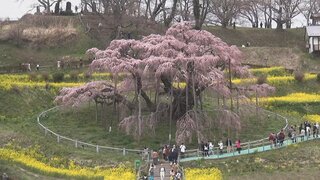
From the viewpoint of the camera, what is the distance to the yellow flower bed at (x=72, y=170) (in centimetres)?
3422

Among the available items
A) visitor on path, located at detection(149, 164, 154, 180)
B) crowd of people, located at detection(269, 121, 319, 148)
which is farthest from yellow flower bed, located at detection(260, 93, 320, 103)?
visitor on path, located at detection(149, 164, 154, 180)

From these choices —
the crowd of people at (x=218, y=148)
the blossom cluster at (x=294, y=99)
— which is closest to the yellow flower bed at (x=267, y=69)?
the blossom cluster at (x=294, y=99)

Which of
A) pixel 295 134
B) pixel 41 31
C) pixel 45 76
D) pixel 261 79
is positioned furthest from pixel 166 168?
pixel 41 31

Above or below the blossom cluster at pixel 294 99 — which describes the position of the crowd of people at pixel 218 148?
below

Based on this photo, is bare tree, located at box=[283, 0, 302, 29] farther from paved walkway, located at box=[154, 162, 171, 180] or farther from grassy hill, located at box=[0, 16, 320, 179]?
paved walkway, located at box=[154, 162, 171, 180]

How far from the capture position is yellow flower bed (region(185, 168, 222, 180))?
111ft

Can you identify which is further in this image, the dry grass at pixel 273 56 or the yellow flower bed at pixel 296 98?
the dry grass at pixel 273 56

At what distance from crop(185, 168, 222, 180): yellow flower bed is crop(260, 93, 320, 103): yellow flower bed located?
22926mm

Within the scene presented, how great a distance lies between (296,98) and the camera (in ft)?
192

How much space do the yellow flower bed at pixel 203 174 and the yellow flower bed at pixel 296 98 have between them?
2293cm

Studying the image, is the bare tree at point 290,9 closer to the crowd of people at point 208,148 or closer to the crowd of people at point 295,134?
the crowd of people at point 295,134

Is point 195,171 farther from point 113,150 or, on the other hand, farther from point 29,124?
point 29,124

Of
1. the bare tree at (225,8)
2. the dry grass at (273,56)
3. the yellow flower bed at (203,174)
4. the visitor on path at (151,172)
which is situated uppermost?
the bare tree at (225,8)

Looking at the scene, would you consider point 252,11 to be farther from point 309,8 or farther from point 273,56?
point 273,56
